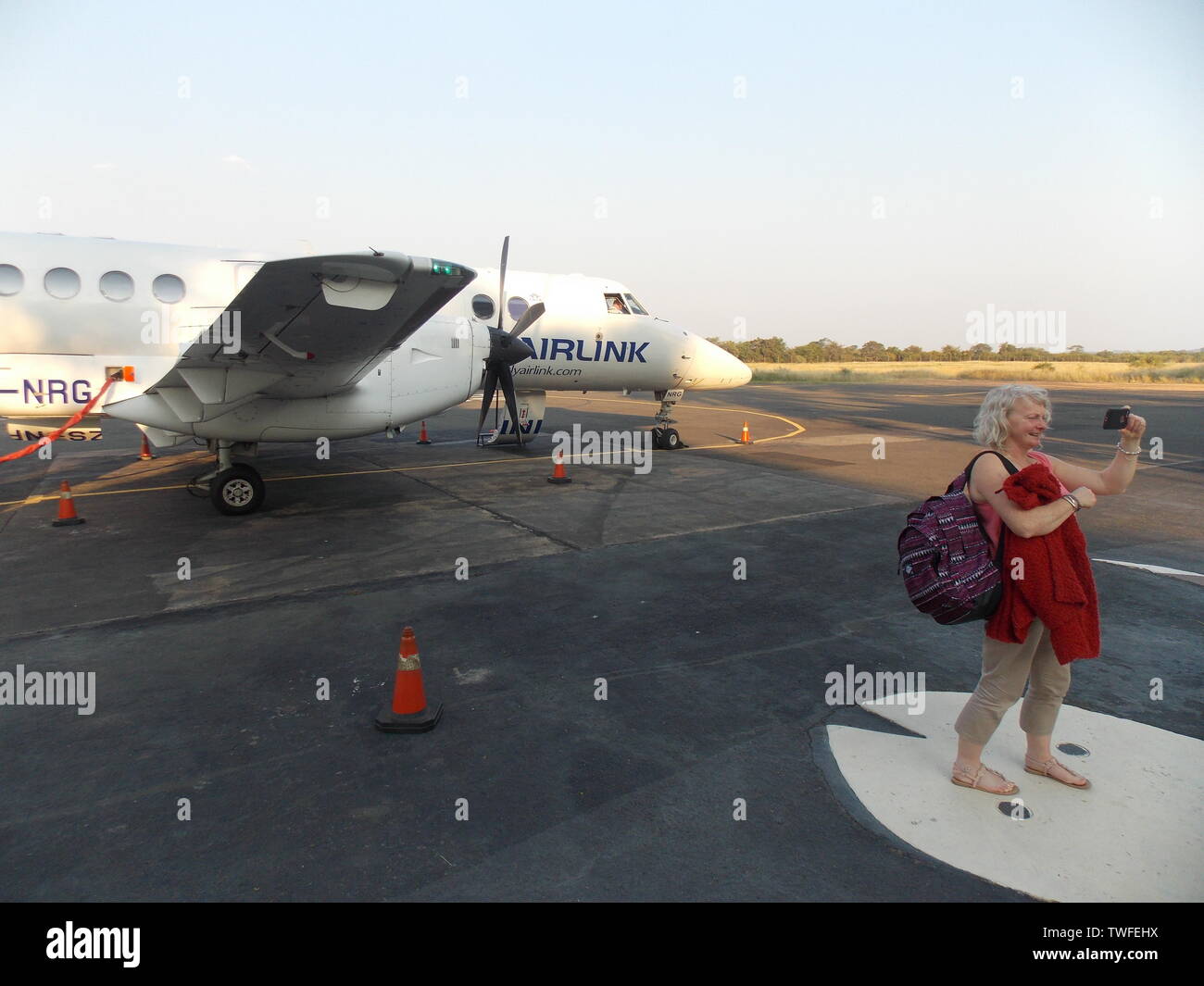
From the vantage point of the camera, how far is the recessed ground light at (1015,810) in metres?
3.69

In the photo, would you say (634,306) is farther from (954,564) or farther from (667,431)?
(954,564)

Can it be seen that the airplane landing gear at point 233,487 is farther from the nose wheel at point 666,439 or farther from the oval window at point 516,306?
the nose wheel at point 666,439

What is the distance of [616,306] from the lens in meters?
15.6

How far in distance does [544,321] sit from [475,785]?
467 inches

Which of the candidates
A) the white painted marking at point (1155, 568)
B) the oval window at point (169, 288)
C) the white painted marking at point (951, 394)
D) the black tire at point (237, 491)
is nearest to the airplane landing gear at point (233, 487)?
the black tire at point (237, 491)

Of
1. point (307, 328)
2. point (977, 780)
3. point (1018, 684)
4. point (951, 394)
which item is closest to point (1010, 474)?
point (1018, 684)

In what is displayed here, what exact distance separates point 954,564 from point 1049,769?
1.55 metres

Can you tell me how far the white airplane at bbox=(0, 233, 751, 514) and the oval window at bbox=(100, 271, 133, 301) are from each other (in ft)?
0.05

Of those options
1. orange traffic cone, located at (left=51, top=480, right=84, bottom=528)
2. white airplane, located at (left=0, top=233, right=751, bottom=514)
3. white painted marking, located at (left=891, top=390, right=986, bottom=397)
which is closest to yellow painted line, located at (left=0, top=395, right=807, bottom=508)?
white airplane, located at (left=0, top=233, right=751, bottom=514)

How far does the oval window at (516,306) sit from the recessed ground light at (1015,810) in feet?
41.7

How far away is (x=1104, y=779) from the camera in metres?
3.99

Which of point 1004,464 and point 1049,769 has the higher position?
point 1004,464

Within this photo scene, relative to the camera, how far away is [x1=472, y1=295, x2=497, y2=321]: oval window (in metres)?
14.1
